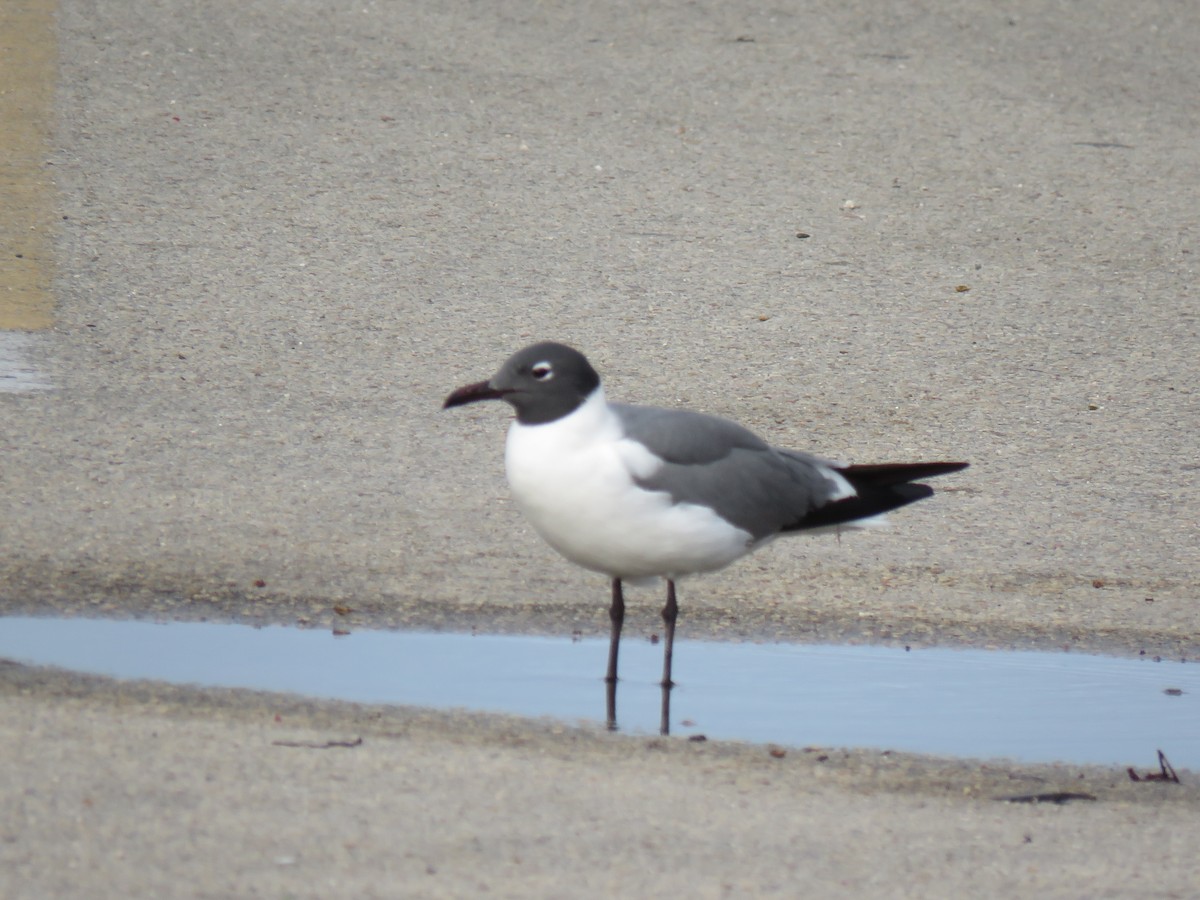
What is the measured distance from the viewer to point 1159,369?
305 inches

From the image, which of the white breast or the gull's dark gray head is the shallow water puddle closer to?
the white breast

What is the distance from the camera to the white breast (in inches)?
182

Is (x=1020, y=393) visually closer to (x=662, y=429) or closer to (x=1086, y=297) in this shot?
(x=1086, y=297)

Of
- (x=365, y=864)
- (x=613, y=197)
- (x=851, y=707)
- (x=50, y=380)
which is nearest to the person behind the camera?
(x=365, y=864)

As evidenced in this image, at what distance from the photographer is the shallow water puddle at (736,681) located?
4.52m

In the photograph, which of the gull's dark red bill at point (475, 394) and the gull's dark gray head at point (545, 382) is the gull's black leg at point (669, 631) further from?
the gull's dark red bill at point (475, 394)

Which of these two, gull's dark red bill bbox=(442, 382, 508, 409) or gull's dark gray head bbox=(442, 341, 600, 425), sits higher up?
gull's dark gray head bbox=(442, 341, 600, 425)

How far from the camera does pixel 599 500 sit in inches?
181

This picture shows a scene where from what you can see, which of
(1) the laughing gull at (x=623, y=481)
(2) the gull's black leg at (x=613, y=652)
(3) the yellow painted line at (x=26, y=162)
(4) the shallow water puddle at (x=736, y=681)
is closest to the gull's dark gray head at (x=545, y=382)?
(1) the laughing gull at (x=623, y=481)

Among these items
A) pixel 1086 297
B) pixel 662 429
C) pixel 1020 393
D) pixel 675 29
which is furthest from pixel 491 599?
pixel 675 29

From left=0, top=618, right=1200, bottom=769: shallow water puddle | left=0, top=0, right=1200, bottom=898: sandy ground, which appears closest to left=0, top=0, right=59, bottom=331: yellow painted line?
left=0, top=0, right=1200, bottom=898: sandy ground

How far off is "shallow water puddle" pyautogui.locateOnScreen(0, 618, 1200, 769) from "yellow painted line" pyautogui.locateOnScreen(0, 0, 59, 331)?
3.26 metres

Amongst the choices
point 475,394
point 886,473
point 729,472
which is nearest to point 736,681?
point 729,472

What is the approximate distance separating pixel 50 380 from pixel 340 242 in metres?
2.22
